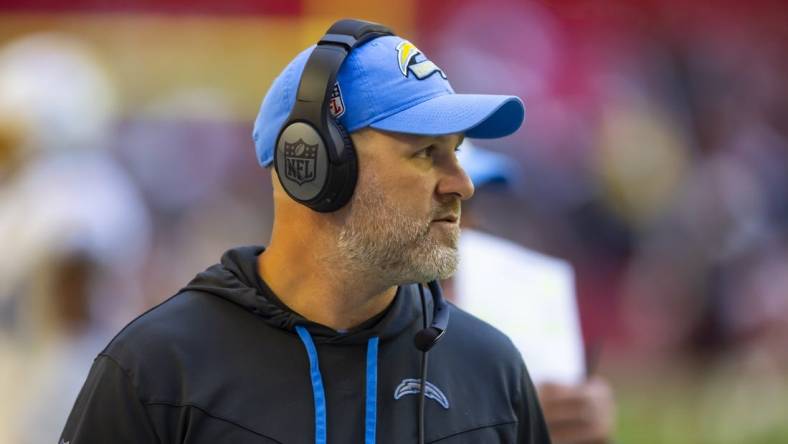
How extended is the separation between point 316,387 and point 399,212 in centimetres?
29

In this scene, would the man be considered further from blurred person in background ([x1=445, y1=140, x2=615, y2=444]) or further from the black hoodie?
blurred person in background ([x1=445, y1=140, x2=615, y2=444])

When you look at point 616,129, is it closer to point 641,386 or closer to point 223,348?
point 641,386

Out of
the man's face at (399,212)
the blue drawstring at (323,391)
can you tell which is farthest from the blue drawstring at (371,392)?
the man's face at (399,212)

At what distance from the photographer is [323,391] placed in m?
1.68

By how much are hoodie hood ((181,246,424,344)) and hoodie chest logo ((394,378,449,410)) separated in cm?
8

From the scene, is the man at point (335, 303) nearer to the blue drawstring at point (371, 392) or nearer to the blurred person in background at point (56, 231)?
the blue drawstring at point (371, 392)

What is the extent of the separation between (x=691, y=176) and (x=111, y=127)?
7.76ft

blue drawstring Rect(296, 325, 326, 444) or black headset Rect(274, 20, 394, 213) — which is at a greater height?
black headset Rect(274, 20, 394, 213)

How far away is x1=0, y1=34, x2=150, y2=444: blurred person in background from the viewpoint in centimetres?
325

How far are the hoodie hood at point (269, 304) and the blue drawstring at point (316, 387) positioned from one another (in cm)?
1

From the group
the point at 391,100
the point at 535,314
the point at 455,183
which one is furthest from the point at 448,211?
the point at 535,314

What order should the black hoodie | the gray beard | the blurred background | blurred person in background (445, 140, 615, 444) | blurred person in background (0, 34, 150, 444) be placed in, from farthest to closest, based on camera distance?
the blurred background
blurred person in background (0, 34, 150, 444)
blurred person in background (445, 140, 615, 444)
the gray beard
the black hoodie

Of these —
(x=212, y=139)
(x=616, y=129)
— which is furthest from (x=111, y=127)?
(x=616, y=129)

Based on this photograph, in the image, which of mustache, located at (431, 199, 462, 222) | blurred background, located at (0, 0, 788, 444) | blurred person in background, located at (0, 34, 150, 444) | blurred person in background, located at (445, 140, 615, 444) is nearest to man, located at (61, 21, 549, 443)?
mustache, located at (431, 199, 462, 222)
